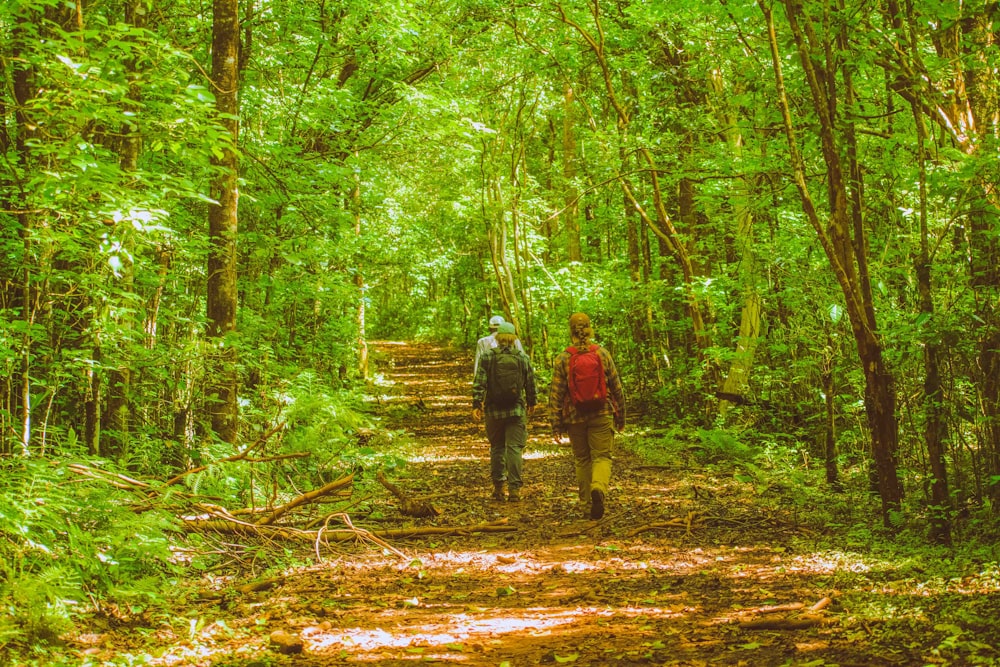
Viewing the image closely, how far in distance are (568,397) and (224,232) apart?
5225 mm

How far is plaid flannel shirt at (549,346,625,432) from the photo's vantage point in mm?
8625

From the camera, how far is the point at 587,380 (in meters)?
8.50

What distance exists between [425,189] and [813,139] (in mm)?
21717

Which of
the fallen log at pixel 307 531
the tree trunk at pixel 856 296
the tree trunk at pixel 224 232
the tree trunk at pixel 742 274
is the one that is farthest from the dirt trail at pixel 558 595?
the tree trunk at pixel 742 274

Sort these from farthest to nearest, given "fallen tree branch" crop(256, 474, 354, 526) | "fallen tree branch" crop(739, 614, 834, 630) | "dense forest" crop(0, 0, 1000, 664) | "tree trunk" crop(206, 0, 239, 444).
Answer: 1. "tree trunk" crop(206, 0, 239, 444)
2. "fallen tree branch" crop(256, 474, 354, 526)
3. "dense forest" crop(0, 0, 1000, 664)
4. "fallen tree branch" crop(739, 614, 834, 630)

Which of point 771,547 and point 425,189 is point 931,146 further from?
point 425,189

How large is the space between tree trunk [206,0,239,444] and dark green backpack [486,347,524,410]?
3441mm

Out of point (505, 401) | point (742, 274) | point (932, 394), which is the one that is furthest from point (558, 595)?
point (742, 274)

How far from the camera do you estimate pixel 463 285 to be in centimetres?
3591

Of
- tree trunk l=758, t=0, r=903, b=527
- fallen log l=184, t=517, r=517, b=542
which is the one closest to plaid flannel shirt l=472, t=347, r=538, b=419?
fallen log l=184, t=517, r=517, b=542

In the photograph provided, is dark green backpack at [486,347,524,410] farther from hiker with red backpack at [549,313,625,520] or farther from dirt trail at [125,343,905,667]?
dirt trail at [125,343,905,667]

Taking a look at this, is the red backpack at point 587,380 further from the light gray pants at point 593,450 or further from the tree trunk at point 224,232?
A: the tree trunk at point 224,232

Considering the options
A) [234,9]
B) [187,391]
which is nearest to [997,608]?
[187,391]

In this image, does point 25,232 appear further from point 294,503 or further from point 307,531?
point 307,531
